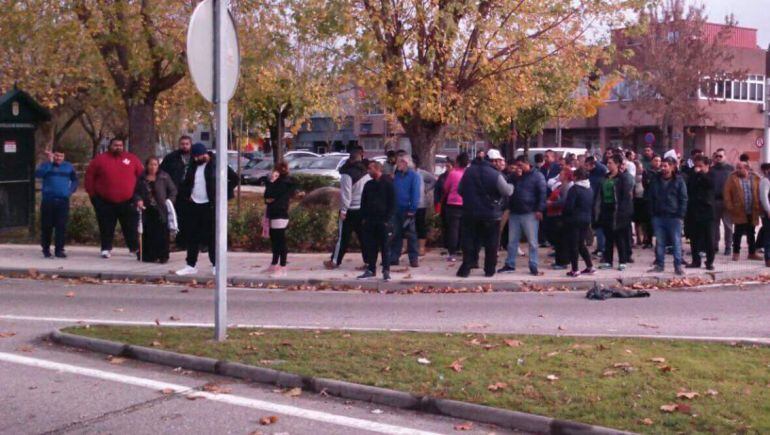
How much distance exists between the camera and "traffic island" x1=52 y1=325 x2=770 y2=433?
6816 mm

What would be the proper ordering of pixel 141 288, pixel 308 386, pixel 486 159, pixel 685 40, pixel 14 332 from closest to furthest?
1. pixel 308 386
2. pixel 14 332
3. pixel 141 288
4. pixel 486 159
5. pixel 685 40

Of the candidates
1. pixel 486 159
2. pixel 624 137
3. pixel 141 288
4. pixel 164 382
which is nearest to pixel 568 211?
pixel 486 159

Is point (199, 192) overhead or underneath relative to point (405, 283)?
overhead

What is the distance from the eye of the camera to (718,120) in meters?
53.6

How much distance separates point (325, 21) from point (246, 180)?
98.9 ft

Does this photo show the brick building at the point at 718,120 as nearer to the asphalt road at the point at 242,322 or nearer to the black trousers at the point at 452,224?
the black trousers at the point at 452,224

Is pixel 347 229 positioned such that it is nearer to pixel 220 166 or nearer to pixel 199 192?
pixel 199 192

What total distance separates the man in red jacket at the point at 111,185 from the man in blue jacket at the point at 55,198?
1.24 ft

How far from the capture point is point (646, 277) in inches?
593

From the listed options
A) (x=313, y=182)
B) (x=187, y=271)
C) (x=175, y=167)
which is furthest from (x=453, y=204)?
(x=313, y=182)

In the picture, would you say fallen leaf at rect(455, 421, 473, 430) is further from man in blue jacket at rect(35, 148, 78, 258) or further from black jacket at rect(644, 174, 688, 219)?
man in blue jacket at rect(35, 148, 78, 258)

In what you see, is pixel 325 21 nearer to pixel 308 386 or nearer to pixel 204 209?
pixel 204 209

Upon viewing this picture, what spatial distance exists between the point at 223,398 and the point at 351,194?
7.99 m

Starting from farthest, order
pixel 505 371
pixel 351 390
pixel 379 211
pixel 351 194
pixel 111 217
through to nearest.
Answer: pixel 111 217, pixel 351 194, pixel 379 211, pixel 505 371, pixel 351 390
